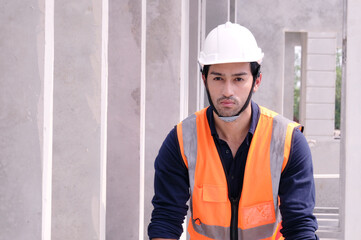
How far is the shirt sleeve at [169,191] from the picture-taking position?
2.47 m

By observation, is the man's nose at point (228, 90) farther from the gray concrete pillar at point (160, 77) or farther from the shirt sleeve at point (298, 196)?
the gray concrete pillar at point (160, 77)

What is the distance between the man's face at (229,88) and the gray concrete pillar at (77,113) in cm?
54

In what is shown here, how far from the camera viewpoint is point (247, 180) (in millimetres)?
2439

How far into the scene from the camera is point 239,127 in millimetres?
2568

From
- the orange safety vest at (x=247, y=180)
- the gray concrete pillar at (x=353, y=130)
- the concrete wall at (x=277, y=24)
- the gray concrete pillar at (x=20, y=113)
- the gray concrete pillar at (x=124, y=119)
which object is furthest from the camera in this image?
the concrete wall at (x=277, y=24)

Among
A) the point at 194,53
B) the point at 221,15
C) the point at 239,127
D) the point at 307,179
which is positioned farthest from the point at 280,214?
the point at 221,15

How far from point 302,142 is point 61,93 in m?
1.14

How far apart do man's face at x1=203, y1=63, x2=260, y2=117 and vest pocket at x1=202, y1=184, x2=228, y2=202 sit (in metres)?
0.33

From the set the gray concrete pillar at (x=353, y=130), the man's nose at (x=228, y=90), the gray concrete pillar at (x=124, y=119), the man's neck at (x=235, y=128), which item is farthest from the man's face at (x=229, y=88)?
the gray concrete pillar at (x=353, y=130)

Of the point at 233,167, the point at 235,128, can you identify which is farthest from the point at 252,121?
the point at 233,167

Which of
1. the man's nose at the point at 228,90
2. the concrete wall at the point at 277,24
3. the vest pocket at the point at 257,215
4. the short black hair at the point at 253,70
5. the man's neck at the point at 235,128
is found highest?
the concrete wall at the point at 277,24

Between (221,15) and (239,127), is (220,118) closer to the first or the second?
(239,127)

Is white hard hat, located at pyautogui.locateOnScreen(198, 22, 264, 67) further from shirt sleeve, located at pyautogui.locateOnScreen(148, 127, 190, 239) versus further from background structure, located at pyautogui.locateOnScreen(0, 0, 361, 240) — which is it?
background structure, located at pyautogui.locateOnScreen(0, 0, 361, 240)

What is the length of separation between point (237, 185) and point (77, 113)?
82cm
